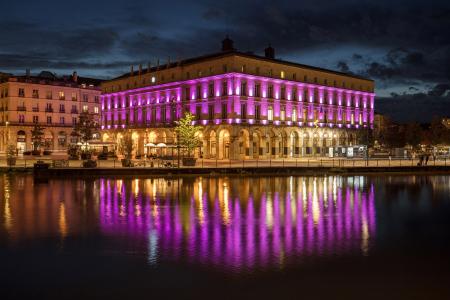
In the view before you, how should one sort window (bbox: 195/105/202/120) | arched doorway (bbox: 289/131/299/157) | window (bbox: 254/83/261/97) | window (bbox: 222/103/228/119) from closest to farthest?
1. window (bbox: 222/103/228/119)
2. window (bbox: 254/83/261/97)
3. window (bbox: 195/105/202/120)
4. arched doorway (bbox: 289/131/299/157)

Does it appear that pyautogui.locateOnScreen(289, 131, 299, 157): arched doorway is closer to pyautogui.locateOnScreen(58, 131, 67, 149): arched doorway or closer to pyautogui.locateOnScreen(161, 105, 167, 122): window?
pyautogui.locateOnScreen(161, 105, 167, 122): window

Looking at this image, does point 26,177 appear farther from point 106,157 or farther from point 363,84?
point 363,84

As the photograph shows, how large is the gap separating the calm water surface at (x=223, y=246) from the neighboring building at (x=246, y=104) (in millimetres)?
43083

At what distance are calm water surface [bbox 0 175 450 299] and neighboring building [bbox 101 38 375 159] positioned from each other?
141 ft

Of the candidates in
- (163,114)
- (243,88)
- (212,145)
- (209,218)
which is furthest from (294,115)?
(209,218)

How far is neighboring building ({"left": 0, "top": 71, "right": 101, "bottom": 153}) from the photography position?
96125 mm

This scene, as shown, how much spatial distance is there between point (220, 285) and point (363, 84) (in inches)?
3484

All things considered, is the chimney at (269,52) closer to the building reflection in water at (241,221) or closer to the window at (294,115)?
the window at (294,115)

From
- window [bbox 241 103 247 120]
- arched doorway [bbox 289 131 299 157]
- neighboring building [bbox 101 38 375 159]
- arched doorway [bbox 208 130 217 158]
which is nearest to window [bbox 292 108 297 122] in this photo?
neighboring building [bbox 101 38 375 159]

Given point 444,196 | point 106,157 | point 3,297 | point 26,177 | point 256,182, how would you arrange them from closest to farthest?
point 3,297
point 444,196
point 256,182
point 26,177
point 106,157

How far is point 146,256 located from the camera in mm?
12891

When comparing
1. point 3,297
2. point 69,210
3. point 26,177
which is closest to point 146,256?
point 3,297

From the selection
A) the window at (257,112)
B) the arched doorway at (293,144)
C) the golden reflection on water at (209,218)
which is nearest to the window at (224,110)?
the window at (257,112)

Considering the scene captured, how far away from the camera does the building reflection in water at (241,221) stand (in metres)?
Result: 13.3
